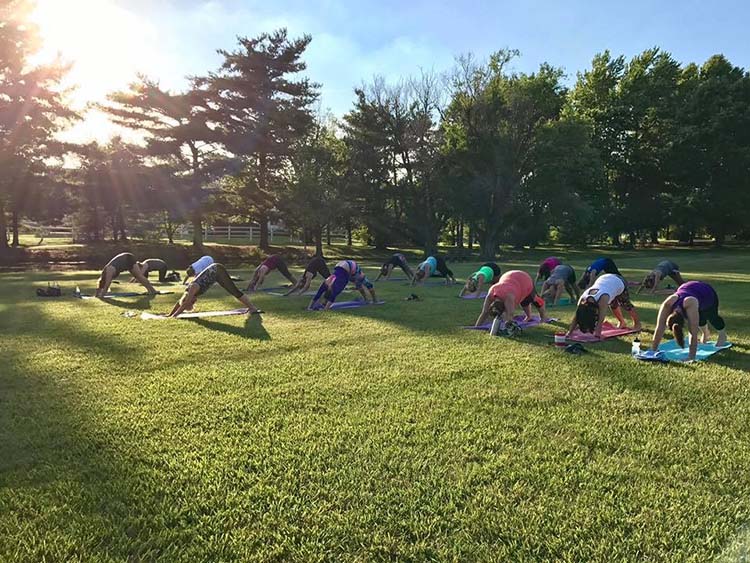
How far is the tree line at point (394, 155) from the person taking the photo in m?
27.0

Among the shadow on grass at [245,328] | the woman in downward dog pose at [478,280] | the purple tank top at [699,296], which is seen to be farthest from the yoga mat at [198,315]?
the purple tank top at [699,296]

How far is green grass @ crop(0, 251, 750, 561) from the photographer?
8.29 ft

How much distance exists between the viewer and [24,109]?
24.2m

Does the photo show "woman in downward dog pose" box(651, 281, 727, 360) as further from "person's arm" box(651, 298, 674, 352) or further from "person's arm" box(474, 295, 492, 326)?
"person's arm" box(474, 295, 492, 326)

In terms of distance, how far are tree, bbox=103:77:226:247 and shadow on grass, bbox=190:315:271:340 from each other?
807 inches

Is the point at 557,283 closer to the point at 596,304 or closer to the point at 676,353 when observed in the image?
the point at 596,304

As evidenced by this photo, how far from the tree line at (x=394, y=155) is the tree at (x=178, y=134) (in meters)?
0.08

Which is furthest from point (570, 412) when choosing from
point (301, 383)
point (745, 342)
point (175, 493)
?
point (745, 342)

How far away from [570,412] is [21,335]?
7.98 meters

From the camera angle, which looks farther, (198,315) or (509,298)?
(198,315)

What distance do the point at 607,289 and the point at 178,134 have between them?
87.1 ft

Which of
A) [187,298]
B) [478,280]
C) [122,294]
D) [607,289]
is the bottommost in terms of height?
[122,294]

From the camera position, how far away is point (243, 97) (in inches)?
1147

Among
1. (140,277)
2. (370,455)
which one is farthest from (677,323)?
(140,277)
